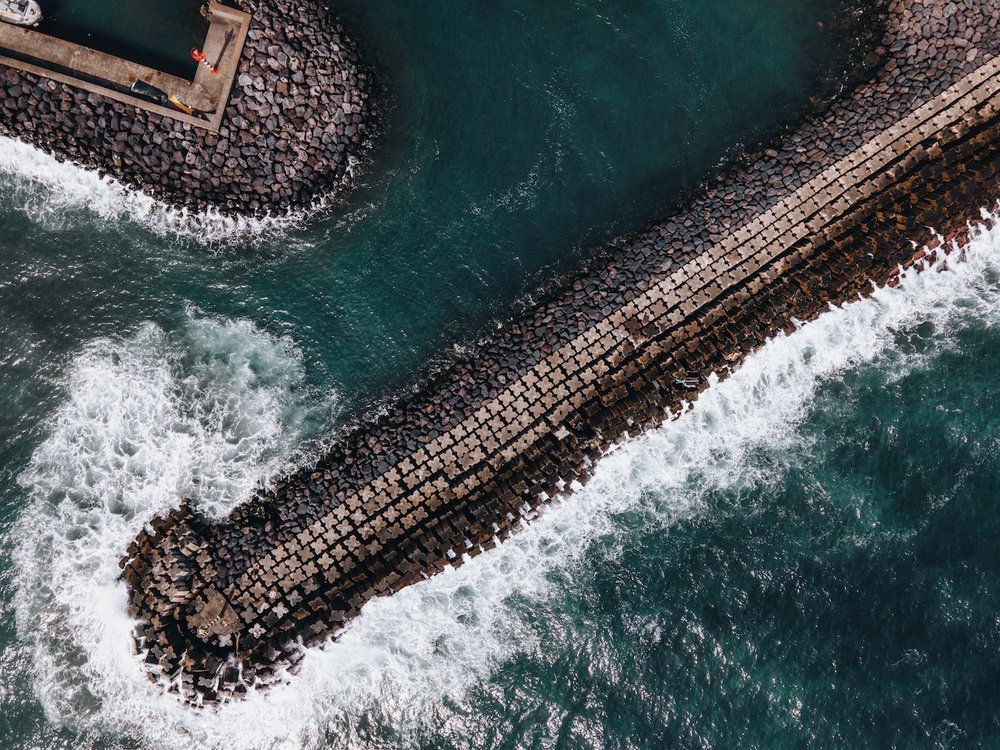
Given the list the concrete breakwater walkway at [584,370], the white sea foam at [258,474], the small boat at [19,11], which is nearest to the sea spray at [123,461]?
the white sea foam at [258,474]

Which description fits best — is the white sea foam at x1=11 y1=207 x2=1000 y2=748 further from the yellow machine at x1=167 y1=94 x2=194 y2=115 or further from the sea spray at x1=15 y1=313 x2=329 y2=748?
the yellow machine at x1=167 y1=94 x2=194 y2=115

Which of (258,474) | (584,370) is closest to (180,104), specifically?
(258,474)

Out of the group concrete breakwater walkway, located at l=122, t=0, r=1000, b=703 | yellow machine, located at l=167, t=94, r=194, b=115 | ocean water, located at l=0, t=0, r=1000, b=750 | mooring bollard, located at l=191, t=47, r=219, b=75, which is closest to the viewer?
mooring bollard, located at l=191, t=47, r=219, b=75

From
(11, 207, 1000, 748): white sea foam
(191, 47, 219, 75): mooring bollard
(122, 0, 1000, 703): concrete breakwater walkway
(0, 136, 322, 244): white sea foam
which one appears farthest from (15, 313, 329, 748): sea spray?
(191, 47, 219, 75): mooring bollard

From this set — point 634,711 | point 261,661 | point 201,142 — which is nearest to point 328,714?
point 261,661

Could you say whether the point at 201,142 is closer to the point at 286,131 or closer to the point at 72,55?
the point at 286,131

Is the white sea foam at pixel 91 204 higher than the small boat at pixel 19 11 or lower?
lower

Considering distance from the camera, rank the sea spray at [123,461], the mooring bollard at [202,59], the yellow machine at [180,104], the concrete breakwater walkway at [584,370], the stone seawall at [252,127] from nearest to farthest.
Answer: the mooring bollard at [202,59], the yellow machine at [180,104], the stone seawall at [252,127], the concrete breakwater walkway at [584,370], the sea spray at [123,461]

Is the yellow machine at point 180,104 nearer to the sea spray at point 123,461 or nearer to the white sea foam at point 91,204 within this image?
the white sea foam at point 91,204
